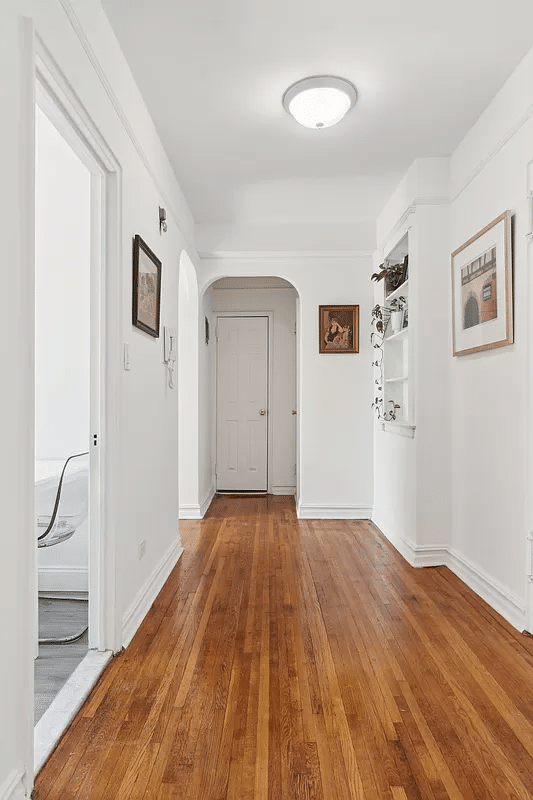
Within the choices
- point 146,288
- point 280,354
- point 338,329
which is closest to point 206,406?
point 280,354

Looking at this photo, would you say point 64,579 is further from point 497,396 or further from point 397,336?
point 397,336

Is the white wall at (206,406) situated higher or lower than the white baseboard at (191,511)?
higher

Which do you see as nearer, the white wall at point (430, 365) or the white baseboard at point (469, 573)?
the white baseboard at point (469, 573)

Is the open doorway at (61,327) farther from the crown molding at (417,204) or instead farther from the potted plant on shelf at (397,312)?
the potted plant on shelf at (397,312)

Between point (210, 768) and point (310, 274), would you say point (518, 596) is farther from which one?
point (310, 274)

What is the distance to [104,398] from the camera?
2449 millimetres

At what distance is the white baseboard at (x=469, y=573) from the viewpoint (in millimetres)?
2758

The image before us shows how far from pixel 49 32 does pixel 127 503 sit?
1.80 meters

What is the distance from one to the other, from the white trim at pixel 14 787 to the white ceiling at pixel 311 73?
8.38 feet

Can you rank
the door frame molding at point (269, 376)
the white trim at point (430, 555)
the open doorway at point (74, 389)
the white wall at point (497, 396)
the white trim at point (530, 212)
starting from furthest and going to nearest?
the door frame molding at point (269, 376)
the white trim at point (430, 555)
the white wall at point (497, 396)
the white trim at point (530, 212)
the open doorway at point (74, 389)

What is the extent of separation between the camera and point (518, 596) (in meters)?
2.74

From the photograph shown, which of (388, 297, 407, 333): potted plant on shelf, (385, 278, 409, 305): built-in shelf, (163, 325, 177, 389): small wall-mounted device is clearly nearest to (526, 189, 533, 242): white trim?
(385, 278, 409, 305): built-in shelf

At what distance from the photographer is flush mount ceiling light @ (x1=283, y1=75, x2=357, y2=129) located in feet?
9.38

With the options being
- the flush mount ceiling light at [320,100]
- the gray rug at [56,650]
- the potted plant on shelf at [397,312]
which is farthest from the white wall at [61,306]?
the potted plant on shelf at [397,312]
